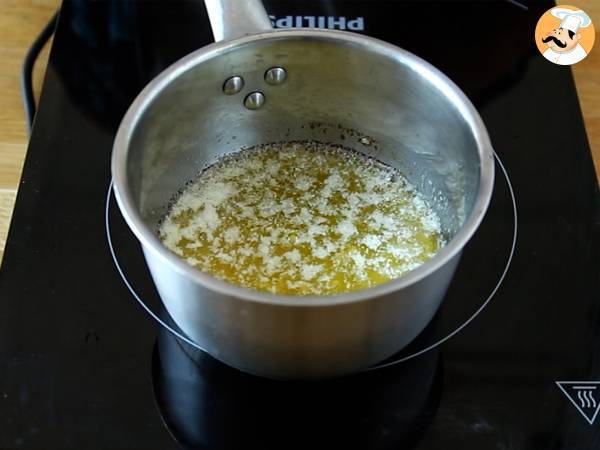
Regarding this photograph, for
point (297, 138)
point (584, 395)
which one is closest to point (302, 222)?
point (297, 138)

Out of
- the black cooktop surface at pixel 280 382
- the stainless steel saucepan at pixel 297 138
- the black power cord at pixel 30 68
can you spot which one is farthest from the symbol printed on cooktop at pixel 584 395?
the black power cord at pixel 30 68

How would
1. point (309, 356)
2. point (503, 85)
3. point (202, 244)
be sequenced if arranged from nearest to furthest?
point (309, 356) → point (202, 244) → point (503, 85)

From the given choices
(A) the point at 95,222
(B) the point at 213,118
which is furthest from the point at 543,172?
(A) the point at 95,222

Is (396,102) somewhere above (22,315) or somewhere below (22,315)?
above

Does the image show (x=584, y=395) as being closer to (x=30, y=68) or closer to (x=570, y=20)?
(x=570, y=20)

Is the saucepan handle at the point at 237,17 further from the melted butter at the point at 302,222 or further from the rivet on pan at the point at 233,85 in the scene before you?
the melted butter at the point at 302,222

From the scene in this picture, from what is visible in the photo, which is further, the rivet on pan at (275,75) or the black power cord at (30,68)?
the black power cord at (30,68)

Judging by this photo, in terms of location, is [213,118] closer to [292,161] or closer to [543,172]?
[292,161]
